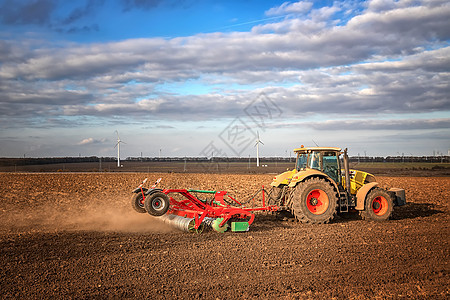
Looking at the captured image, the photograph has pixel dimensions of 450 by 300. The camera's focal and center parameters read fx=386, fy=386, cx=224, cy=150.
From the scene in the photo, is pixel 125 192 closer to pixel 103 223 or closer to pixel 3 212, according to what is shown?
pixel 3 212

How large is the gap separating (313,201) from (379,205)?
236 centimetres

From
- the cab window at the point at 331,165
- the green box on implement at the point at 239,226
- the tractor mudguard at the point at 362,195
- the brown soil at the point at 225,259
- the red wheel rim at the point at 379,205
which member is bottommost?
the brown soil at the point at 225,259

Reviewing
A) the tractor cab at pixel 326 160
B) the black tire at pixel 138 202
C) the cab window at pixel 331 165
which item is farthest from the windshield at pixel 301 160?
the black tire at pixel 138 202

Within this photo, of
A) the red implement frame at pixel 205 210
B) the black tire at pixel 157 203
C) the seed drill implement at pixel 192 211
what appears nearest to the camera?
the black tire at pixel 157 203

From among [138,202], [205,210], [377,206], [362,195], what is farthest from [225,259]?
[377,206]

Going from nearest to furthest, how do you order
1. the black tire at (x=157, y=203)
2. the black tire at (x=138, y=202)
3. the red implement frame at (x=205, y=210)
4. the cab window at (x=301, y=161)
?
the black tire at (x=157, y=203) → the red implement frame at (x=205, y=210) → the black tire at (x=138, y=202) → the cab window at (x=301, y=161)

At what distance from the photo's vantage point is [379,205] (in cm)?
1265

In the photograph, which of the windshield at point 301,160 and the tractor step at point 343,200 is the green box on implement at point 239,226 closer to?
the tractor step at point 343,200

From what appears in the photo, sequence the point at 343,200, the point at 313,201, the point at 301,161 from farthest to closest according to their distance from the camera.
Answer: the point at 301,161, the point at 343,200, the point at 313,201

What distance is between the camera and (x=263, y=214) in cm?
1433

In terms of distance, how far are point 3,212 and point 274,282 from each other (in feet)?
42.2

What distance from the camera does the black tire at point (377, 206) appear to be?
12.4m

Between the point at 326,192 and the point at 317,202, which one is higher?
the point at 326,192

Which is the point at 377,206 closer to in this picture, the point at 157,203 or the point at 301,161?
the point at 301,161
